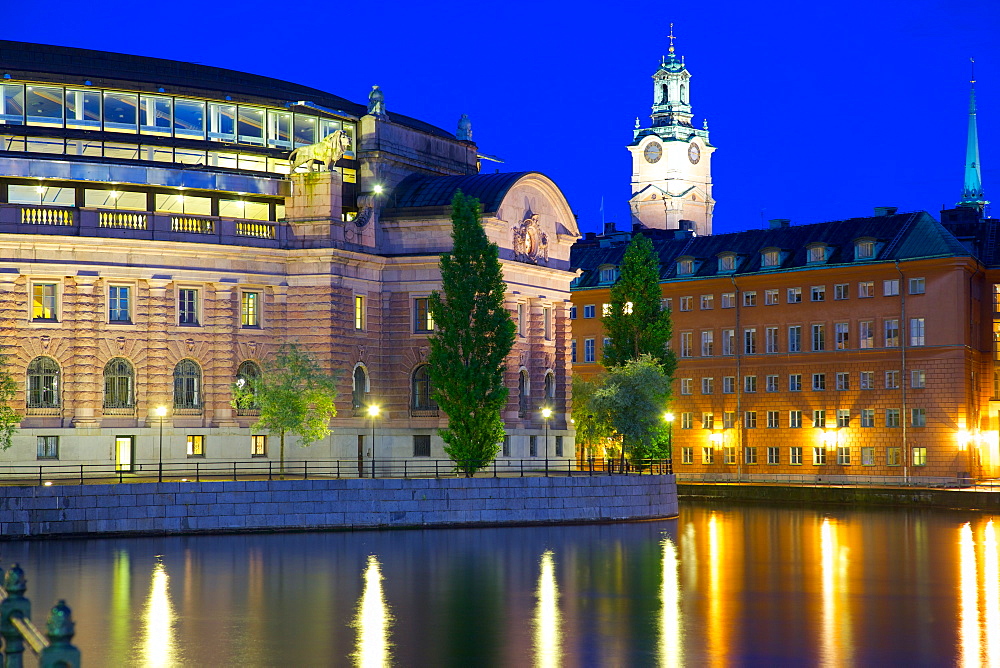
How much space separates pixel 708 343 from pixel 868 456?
1497cm

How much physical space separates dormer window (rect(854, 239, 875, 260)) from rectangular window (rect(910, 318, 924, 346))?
5.27 metres

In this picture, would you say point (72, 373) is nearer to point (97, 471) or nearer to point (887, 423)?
point (97, 471)

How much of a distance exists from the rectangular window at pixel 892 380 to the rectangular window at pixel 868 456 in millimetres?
4210

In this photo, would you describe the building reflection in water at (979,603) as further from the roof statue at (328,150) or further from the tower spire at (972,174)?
the tower spire at (972,174)

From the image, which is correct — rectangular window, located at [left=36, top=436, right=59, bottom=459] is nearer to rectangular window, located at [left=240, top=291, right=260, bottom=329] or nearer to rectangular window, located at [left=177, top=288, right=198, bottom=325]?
rectangular window, located at [left=177, top=288, right=198, bottom=325]

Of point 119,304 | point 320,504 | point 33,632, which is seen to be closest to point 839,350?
point 320,504

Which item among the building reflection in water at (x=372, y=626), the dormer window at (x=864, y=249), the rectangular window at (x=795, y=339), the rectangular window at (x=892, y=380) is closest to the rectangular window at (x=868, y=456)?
the rectangular window at (x=892, y=380)

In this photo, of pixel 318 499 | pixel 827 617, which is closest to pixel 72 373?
pixel 318 499

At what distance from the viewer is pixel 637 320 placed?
84.8 m

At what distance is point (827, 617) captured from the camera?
34.8 meters

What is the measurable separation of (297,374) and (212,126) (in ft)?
47.5

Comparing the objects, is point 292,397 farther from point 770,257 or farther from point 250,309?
point 770,257

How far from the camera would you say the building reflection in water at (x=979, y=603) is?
2966 centimetres

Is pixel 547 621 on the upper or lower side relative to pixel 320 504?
lower
